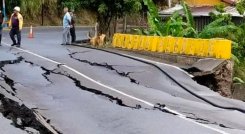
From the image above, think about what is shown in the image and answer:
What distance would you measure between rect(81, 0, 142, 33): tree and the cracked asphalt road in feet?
27.3

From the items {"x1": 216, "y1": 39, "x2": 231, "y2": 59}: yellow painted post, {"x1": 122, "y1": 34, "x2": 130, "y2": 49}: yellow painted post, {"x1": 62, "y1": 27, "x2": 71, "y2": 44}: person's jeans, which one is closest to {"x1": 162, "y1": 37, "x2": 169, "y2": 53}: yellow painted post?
{"x1": 122, "y1": 34, "x2": 130, "y2": 49}: yellow painted post

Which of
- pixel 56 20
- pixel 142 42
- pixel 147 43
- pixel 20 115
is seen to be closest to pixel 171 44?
pixel 147 43

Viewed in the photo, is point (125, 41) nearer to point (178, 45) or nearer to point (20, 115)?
point (178, 45)

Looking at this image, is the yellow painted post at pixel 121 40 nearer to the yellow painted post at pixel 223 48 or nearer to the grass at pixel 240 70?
the grass at pixel 240 70

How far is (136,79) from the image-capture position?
16.1 meters

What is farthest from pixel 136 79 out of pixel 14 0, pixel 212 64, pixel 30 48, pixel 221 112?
pixel 14 0

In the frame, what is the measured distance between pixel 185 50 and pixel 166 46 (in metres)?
1.24

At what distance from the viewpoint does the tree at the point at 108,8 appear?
2764 centimetres

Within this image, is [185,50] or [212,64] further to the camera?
[185,50]

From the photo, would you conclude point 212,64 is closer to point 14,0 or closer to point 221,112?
point 221,112

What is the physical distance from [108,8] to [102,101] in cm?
1618

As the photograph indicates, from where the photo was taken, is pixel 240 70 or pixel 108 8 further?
pixel 108 8

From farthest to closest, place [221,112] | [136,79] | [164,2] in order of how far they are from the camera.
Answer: [164,2] → [136,79] → [221,112]

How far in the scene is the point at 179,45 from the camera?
20266 millimetres
